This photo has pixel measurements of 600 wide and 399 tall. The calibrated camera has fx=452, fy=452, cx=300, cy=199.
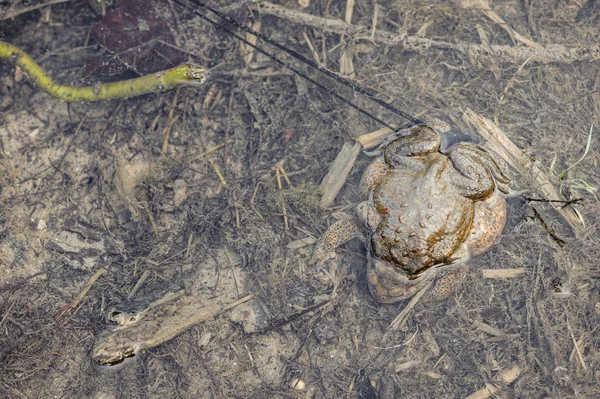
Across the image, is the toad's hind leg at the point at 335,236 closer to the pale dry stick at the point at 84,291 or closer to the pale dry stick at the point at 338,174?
the pale dry stick at the point at 338,174

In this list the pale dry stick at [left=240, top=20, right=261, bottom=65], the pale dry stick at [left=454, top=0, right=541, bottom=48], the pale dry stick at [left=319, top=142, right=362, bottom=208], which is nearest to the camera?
the pale dry stick at [left=319, top=142, right=362, bottom=208]

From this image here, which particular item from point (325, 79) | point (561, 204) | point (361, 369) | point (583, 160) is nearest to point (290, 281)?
point (361, 369)

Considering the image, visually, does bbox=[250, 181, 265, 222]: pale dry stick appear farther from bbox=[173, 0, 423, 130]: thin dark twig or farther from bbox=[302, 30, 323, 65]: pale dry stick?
bbox=[302, 30, 323, 65]: pale dry stick

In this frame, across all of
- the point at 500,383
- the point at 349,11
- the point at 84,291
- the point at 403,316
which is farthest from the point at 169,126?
the point at 500,383

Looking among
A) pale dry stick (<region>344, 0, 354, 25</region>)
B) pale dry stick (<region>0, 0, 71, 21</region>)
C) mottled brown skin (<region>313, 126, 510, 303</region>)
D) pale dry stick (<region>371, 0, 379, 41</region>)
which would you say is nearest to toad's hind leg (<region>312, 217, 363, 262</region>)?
mottled brown skin (<region>313, 126, 510, 303</region>)

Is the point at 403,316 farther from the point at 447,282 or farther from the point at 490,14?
the point at 490,14

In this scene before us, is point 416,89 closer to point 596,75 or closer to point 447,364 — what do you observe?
point 596,75
